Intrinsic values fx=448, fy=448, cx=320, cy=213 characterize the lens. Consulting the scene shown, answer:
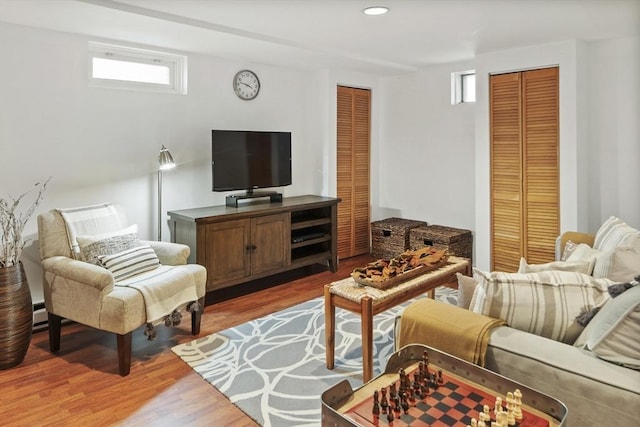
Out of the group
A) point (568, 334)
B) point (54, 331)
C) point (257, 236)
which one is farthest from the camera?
point (257, 236)

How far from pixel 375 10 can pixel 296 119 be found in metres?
2.27

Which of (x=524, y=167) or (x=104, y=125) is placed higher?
(x=104, y=125)

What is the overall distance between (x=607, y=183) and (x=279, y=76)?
336cm

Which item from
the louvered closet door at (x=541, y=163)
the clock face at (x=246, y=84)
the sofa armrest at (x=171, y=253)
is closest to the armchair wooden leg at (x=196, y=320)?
the sofa armrest at (x=171, y=253)

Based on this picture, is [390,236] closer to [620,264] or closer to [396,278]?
[396,278]

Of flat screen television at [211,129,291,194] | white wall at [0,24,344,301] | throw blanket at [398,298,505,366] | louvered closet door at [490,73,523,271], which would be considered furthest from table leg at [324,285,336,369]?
louvered closet door at [490,73,523,271]

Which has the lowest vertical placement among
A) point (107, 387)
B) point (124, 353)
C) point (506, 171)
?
point (107, 387)

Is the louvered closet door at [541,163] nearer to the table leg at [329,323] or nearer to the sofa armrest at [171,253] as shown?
the table leg at [329,323]

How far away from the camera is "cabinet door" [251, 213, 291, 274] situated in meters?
4.12

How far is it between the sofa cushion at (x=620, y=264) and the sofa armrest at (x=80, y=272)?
105 inches

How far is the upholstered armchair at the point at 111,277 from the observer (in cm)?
269

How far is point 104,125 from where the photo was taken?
3.66 m

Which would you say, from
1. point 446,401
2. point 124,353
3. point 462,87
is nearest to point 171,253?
point 124,353

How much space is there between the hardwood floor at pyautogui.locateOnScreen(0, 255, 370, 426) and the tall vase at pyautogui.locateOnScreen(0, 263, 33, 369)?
97 mm
